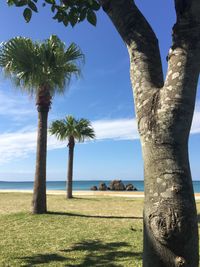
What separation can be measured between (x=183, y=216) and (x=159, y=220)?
0.18m

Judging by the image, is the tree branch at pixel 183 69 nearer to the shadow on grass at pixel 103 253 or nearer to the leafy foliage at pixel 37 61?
the shadow on grass at pixel 103 253

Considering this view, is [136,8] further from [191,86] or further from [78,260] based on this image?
[78,260]

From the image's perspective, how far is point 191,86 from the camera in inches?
127

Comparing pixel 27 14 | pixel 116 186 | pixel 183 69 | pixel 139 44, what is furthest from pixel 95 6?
pixel 116 186

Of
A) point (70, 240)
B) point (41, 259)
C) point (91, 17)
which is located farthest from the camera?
point (70, 240)

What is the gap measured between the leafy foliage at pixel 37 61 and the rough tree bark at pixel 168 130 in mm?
12172

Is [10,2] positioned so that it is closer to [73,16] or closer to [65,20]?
[65,20]

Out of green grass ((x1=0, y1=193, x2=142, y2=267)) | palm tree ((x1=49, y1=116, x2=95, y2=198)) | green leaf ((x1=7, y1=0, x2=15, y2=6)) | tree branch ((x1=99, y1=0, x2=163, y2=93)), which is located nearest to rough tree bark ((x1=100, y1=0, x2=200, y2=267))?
tree branch ((x1=99, y1=0, x2=163, y2=93))

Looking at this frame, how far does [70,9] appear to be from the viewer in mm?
4820

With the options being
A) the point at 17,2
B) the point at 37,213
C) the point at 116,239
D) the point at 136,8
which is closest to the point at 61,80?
the point at 37,213

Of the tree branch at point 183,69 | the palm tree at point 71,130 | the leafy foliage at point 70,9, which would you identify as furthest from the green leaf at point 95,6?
the palm tree at point 71,130

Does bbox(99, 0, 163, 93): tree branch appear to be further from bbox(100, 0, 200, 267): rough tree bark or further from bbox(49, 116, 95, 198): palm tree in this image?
bbox(49, 116, 95, 198): palm tree

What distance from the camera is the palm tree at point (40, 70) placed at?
15.1 m

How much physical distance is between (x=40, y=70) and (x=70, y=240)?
7708 millimetres
